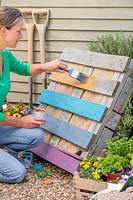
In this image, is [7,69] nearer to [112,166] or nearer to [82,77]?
[82,77]

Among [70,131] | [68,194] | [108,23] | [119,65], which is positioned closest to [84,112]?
[70,131]

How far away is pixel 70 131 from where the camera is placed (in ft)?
13.4

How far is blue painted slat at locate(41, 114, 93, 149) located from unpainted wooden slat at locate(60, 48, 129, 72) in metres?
0.60

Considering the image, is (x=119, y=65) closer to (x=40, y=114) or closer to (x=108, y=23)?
(x=40, y=114)

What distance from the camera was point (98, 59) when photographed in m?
4.24

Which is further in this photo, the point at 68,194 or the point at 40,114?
the point at 40,114

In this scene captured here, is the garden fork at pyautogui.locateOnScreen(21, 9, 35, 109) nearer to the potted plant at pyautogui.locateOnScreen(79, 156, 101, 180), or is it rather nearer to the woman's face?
the woman's face

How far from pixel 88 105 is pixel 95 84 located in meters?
0.21

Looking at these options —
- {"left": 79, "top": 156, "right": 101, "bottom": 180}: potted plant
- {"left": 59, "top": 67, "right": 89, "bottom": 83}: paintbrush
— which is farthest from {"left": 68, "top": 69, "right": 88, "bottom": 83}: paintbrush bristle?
{"left": 79, "top": 156, "right": 101, "bottom": 180}: potted plant

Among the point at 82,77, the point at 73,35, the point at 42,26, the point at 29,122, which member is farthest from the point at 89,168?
the point at 42,26

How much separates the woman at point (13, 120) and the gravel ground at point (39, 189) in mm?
90

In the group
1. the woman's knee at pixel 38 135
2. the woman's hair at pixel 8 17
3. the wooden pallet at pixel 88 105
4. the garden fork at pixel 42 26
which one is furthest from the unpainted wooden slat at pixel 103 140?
the garden fork at pixel 42 26

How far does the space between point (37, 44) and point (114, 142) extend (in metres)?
2.48
